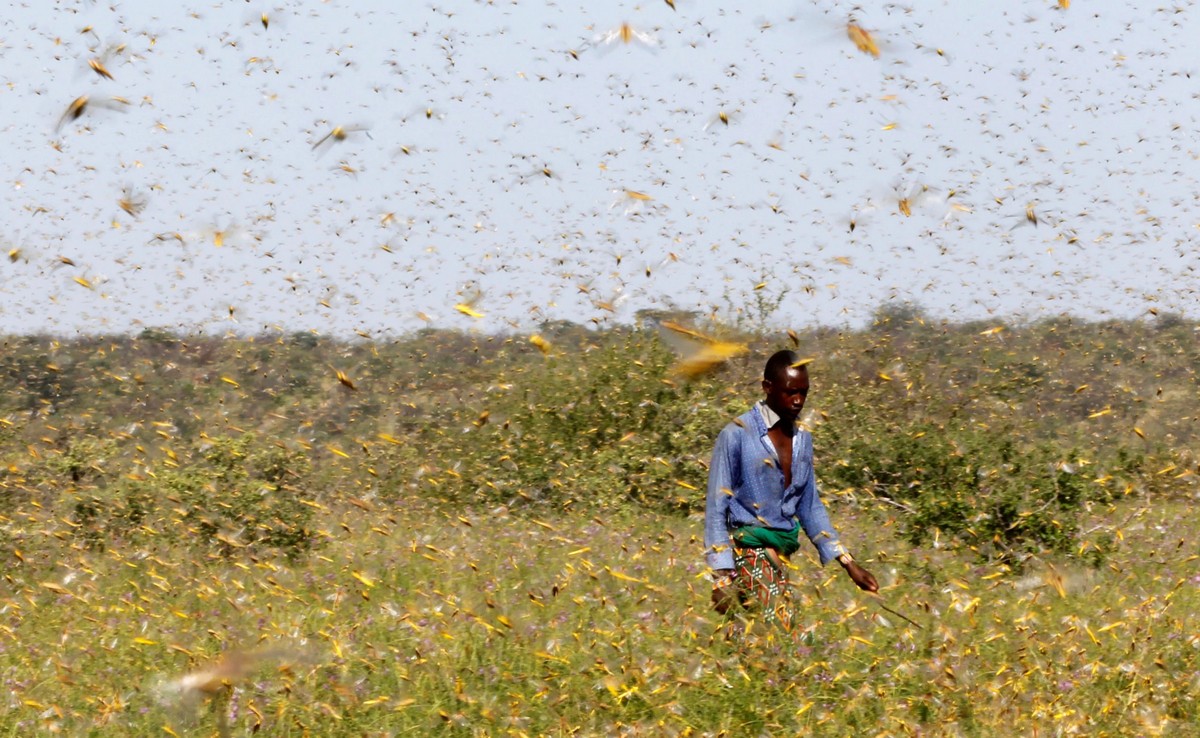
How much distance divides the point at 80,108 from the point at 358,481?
1187 centimetres

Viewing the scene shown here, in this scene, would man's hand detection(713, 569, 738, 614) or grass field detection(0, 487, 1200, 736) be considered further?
man's hand detection(713, 569, 738, 614)

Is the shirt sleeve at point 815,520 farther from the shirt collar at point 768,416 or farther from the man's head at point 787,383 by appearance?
the man's head at point 787,383

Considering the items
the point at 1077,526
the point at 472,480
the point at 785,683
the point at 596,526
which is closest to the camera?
the point at 785,683

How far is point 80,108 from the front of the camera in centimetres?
669

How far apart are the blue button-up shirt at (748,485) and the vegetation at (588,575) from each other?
15.8 inches

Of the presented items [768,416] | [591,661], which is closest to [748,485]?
Result: [768,416]

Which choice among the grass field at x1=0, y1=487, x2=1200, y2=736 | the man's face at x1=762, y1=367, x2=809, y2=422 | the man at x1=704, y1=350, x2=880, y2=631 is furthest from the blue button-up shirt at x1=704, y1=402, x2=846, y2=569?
the grass field at x1=0, y1=487, x2=1200, y2=736

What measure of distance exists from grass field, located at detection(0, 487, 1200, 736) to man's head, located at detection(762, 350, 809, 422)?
0.86 metres

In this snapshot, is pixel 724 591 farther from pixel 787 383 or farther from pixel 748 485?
pixel 787 383

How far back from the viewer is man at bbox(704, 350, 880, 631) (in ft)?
18.1

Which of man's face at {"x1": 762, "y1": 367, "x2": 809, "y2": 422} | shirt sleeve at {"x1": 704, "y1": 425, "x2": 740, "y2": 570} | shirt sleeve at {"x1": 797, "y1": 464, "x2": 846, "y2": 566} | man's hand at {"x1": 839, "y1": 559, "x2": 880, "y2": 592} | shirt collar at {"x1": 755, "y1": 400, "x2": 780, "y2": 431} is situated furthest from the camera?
shirt sleeve at {"x1": 797, "y1": 464, "x2": 846, "y2": 566}

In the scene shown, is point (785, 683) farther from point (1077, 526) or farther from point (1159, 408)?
point (1159, 408)

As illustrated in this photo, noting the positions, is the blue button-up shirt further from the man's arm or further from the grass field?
the grass field

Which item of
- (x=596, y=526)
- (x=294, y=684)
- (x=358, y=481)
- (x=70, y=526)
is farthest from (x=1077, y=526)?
(x=358, y=481)
